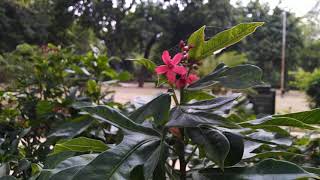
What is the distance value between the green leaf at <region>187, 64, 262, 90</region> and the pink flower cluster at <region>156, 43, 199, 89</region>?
2 centimetres

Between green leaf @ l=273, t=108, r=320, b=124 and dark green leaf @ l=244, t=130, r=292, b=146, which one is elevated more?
green leaf @ l=273, t=108, r=320, b=124

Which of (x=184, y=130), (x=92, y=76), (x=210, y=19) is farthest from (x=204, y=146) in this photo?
(x=210, y=19)

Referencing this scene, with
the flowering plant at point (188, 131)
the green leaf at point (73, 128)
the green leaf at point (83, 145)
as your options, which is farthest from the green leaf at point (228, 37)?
the green leaf at point (73, 128)

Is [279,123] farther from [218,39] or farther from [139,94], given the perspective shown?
[139,94]

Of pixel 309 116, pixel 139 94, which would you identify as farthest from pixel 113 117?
pixel 139 94

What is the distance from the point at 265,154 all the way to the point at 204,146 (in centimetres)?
16

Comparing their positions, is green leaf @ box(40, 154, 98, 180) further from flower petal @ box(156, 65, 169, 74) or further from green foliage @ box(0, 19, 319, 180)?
flower petal @ box(156, 65, 169, 74)

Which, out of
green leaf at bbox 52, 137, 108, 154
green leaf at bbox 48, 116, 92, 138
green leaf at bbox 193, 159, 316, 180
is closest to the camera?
green leaf at bbox 193, 159, 316, 180

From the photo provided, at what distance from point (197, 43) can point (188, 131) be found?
0.46 ft

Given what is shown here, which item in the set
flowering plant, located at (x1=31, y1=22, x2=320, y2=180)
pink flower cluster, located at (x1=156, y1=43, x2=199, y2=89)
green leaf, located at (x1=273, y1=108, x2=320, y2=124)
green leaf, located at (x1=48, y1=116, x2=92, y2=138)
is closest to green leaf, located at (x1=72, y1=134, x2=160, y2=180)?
flowering plant, located at (x1=31, y1=22, x2=320, y2=180)

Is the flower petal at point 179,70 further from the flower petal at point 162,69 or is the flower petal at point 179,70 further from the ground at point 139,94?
the ground at point 139,94

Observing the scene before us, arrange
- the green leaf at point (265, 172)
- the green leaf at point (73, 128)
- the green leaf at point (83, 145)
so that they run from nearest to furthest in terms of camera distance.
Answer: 1. the green leaf at point (265, 172)
2. the green leaf at point (83, 145)
3. the green leaf at point (73, 128)

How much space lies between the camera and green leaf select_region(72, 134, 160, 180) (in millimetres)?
469

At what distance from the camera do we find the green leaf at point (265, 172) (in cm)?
45
